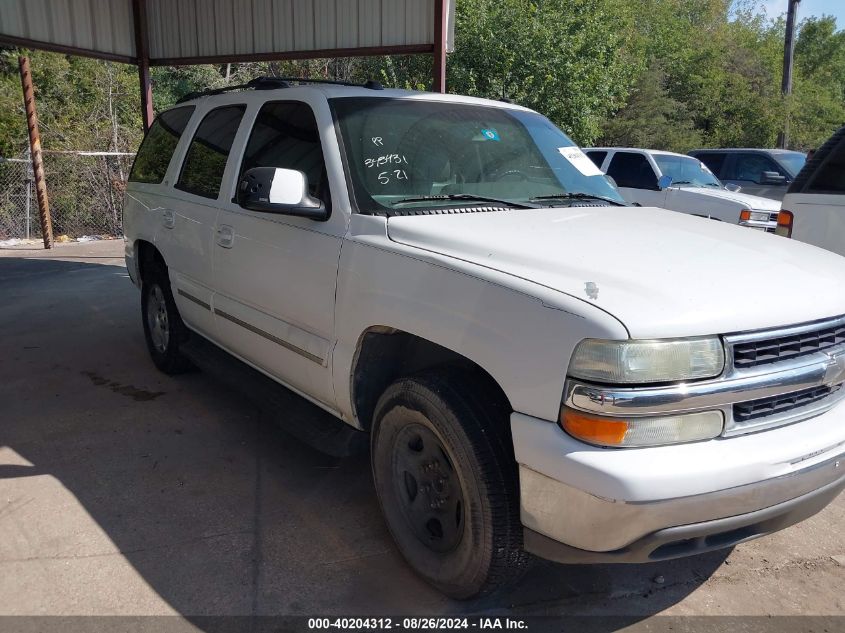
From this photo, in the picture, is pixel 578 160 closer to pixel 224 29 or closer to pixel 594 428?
pixel 594 428

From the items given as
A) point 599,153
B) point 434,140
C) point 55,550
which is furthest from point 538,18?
point 55,550

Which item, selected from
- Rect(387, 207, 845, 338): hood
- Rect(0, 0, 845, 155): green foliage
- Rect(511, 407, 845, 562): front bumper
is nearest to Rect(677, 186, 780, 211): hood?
Rect(0, 0, 845, 155): green foliage

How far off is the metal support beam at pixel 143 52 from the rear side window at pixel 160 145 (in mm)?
5344

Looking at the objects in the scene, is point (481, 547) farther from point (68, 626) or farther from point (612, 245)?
point (68, 626)

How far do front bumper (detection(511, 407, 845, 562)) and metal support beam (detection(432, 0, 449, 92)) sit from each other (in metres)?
6.69

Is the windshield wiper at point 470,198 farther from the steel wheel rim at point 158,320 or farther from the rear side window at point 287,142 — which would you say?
the steel wheel rim at point 158,320

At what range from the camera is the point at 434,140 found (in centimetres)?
365

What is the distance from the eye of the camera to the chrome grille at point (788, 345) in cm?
230

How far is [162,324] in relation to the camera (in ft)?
18.1

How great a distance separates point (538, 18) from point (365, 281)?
1615 centimetres

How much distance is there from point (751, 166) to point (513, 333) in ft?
43.9

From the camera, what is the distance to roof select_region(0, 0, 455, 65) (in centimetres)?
900

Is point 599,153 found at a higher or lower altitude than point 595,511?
higher

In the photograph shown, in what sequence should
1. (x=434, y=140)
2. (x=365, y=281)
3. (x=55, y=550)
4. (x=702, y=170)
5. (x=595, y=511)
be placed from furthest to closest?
(x=702, y=170), (x=434, y=140), (x=55, y=550), (x=365, y=281), (x=595, y=511)
